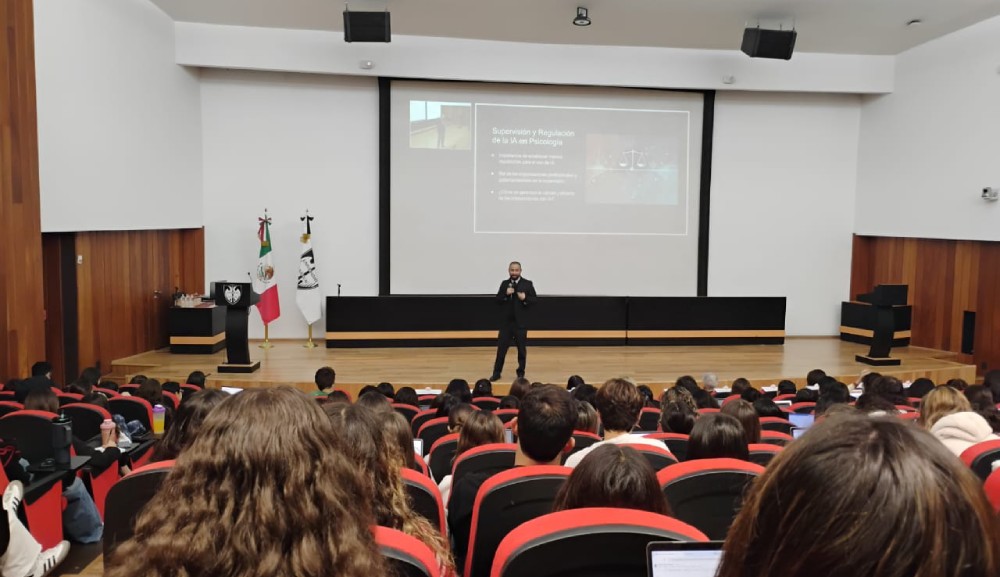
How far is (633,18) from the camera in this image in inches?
394

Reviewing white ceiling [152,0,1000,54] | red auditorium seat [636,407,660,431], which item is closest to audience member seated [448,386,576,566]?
red auditorium seat [636,407,660,431]

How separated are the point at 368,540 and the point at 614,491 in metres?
0.81

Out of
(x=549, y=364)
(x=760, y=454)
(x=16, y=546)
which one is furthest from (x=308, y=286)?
(x=760, y=454)

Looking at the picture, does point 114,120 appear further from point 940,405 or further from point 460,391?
point 940,405

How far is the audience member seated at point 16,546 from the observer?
254 centimetres

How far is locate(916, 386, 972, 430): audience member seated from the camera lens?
11.5ft

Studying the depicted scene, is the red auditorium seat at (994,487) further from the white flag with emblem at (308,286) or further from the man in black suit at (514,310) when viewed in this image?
the white flag with emblem at (308,286)

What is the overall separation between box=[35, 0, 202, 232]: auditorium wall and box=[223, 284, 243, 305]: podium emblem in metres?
1.59

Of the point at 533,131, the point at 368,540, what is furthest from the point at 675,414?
the point at 533,131

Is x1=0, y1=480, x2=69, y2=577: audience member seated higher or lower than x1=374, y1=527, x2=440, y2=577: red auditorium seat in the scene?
lower

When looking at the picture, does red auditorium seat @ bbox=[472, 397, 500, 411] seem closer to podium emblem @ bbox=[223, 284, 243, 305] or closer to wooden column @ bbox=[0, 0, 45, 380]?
podium emblem @ bbox=[223, 284, 243, 305]

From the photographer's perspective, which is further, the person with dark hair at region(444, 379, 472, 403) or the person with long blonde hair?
the person with dark hair at region(444, 379, 472, 403)

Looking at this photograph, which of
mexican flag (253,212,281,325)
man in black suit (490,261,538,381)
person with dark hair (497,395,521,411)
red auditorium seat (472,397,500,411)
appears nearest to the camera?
person with dark hair (497,395,521,411)

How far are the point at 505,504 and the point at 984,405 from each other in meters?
3.91
